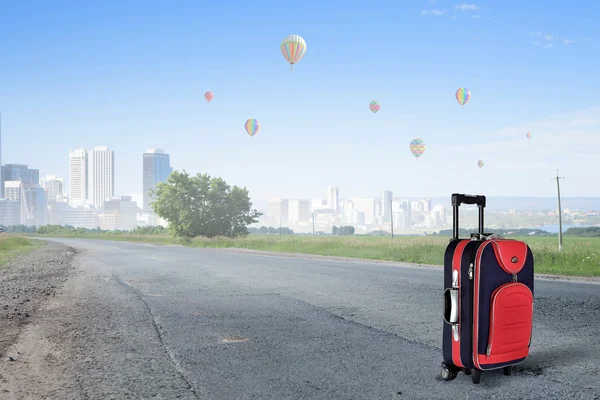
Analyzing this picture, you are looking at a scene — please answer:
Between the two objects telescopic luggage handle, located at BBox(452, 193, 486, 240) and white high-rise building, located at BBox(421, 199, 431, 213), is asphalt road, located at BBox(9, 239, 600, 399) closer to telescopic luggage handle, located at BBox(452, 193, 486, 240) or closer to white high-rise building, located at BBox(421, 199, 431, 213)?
telescopic luggage handle, located at BBox(452, 193, 486, 240)

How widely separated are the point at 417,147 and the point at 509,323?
146 feet

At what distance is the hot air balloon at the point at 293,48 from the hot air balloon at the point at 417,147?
16.1 m

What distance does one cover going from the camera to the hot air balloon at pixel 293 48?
116ft

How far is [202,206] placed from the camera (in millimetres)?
60531

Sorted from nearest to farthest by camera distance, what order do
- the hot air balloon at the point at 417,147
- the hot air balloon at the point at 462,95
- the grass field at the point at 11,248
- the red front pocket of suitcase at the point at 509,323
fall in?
1. the red front pocket of suitcase at the point at 509,323
2. the grass field at the point at 11,248
3. the hot air balloon at the point at 462,95
4. the hot air balloon at the point at 417,147

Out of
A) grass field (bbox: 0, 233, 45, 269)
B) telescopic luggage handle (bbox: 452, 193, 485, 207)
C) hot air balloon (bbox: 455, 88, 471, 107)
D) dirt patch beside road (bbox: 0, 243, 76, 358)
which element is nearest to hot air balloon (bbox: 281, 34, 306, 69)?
hot air balloon (bbox: 455, 88, 471, 107)

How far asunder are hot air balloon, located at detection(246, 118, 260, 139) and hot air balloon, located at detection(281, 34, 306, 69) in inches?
547

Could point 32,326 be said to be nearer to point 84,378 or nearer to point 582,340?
point 84,378

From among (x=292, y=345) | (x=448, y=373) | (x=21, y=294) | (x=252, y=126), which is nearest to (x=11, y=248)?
(x=252, y=126)

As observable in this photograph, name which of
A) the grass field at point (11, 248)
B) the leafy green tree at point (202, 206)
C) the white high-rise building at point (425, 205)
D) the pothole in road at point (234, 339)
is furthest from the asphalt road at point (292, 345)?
the white high-rise building at point (425, 205)

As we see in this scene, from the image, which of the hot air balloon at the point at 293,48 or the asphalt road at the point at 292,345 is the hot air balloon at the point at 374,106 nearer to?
the hot air balloon at the point at 293,48

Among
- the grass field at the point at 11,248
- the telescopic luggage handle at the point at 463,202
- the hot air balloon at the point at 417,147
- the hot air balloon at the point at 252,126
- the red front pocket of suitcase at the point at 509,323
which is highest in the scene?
the hot air balloon at the point at 252,126

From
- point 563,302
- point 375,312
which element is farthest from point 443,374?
point 563,302

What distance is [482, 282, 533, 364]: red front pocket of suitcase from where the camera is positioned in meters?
4.77
